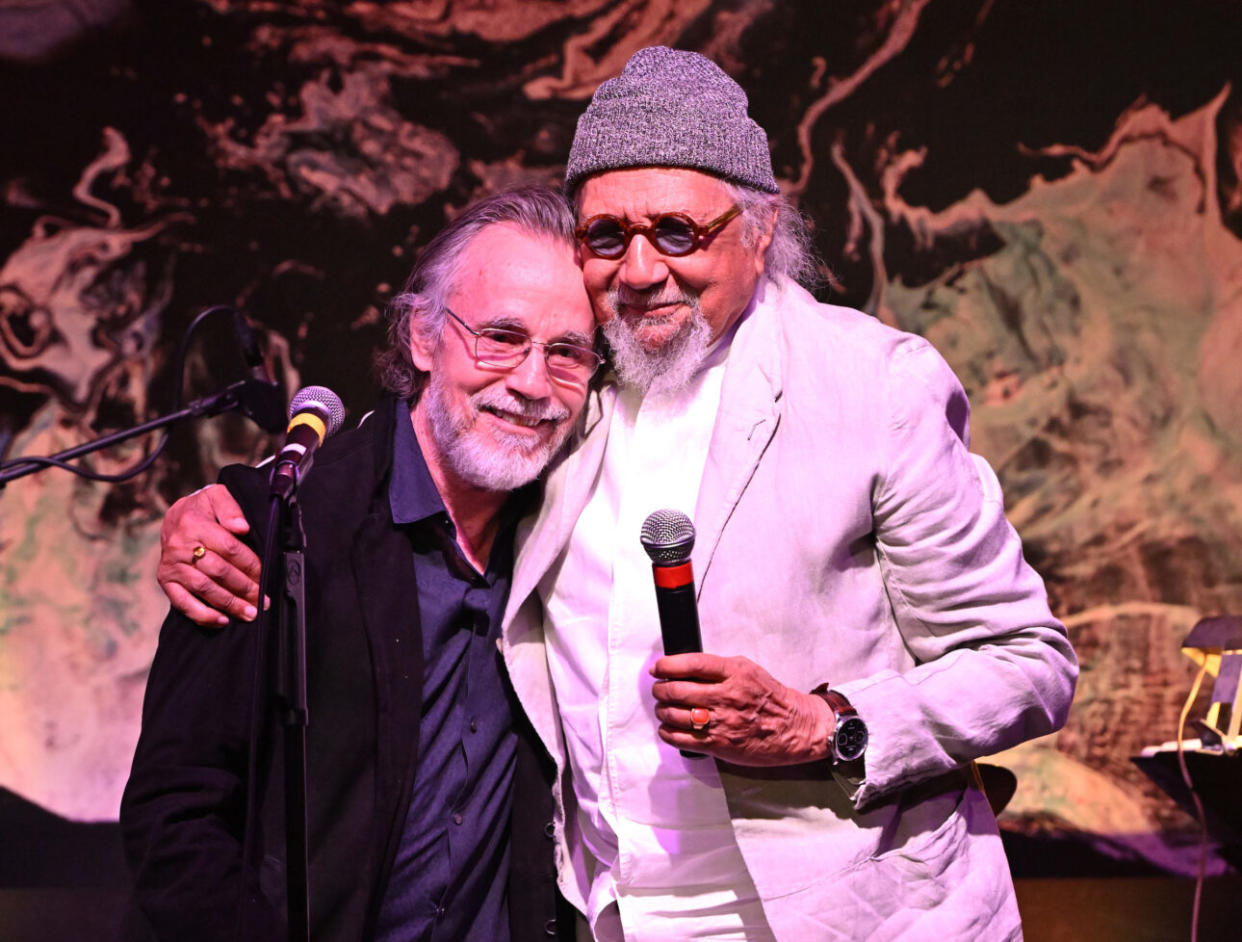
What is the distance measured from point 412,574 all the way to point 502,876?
0.64m

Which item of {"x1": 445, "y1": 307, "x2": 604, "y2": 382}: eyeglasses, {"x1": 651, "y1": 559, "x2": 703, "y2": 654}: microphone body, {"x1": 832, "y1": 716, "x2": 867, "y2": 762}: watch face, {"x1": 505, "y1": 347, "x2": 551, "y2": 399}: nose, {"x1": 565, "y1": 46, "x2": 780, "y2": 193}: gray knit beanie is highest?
{"x1": 565, "y1": 46, "x2": 780, "y2": 193}: gray knit beanie

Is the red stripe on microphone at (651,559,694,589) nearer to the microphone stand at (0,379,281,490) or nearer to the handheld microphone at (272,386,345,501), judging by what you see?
the handheld microphone at (272,386,345,501)

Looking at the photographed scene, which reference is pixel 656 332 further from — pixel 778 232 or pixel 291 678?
pixel 291 678

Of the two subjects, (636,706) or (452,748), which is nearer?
(636,706)

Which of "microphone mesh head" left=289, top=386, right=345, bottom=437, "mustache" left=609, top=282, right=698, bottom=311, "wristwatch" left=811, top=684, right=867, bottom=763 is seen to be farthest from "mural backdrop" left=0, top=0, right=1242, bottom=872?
"wristwatch" left=811, top=684, right=867, bottom=763

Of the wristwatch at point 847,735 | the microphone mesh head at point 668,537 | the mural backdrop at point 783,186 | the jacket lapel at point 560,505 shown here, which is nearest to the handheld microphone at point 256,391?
the jacket lapel at point 560,505

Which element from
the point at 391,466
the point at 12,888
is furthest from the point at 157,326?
the point at 391,466

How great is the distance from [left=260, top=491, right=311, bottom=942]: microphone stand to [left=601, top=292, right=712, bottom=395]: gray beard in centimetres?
76

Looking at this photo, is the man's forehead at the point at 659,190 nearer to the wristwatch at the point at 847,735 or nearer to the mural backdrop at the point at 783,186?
the wristwatch at the point at 847,735

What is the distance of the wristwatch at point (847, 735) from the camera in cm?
181

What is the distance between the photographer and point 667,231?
2107 mm

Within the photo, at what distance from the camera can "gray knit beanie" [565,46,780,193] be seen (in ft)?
6.91

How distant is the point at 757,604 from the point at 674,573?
36 cm

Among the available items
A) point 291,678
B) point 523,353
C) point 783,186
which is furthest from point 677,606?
point 783,186
